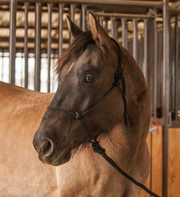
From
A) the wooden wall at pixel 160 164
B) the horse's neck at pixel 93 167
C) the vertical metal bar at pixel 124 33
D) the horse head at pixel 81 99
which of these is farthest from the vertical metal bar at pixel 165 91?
the horse head at pixel 81 99

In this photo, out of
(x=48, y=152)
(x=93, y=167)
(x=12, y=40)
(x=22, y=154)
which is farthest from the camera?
(x=12, y=40)

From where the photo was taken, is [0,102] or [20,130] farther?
[0,102]

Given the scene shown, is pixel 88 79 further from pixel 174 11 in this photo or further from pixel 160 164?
pixel 174 11

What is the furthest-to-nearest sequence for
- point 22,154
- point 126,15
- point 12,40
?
point 126,15
point 12,40
point 22,154

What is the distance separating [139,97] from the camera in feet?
3.34

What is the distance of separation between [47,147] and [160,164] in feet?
4.91

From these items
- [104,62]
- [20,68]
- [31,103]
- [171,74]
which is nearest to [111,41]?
[104,62]

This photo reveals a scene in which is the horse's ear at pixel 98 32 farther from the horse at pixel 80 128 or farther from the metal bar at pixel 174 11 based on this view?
the metal bar at pixel 174 11

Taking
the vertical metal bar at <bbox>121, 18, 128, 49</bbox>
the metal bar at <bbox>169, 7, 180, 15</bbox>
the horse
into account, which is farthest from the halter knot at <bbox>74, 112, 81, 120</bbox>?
the metal bar at <bbox>169, 7, 180, 15</bbox>

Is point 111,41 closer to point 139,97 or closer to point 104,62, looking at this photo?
point 104,62

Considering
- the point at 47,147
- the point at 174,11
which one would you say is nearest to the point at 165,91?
the point at 174,11

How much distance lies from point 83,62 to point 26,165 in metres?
0.68

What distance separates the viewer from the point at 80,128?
0.82 meters

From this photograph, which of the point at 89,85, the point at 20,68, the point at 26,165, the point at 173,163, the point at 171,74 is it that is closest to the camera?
the point at 89,85
